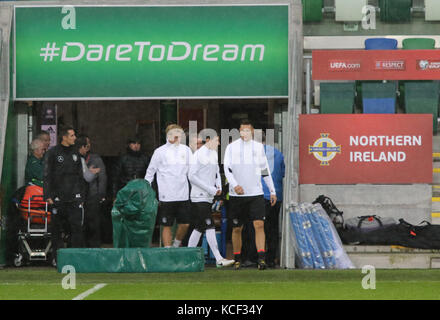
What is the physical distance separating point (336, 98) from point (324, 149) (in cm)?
81

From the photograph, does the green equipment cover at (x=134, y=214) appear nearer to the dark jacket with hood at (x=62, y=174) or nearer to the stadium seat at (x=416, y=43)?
the dark jacket with hood at (x=62, y=174)

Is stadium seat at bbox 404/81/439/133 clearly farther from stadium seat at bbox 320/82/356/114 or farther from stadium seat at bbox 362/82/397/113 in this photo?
stadium seat at bbox 320/82/356/114

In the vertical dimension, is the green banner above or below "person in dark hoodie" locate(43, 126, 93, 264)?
above

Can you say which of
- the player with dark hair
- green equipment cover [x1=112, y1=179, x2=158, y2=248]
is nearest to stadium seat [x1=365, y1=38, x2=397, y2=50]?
the player with dark hair

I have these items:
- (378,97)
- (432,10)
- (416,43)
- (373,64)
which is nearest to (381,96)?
(378,97)

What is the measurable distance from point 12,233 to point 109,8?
3.48 m

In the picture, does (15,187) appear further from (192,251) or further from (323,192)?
(323,192)

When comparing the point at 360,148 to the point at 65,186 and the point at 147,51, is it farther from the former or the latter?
the point at 65,186

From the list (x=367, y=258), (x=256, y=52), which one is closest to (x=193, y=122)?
(x=256, y=52)

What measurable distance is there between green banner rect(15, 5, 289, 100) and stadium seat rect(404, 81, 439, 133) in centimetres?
188

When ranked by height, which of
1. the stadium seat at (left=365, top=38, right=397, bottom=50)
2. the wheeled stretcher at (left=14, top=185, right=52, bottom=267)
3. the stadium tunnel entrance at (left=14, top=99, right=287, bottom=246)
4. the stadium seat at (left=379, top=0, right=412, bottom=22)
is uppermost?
the stadium seat at (left=379, top=0, right=412, bottom=22)

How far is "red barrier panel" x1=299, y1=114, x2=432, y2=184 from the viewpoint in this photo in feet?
45.9

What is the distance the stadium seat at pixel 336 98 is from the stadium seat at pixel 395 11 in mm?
1502

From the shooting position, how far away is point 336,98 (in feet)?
47.1
